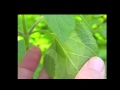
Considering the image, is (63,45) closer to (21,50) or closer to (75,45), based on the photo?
(75,45)

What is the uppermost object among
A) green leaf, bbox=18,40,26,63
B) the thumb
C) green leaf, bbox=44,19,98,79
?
green leaf, bbox=18,40,26,63

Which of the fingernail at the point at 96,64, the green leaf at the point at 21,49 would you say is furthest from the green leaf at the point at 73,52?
the green leaf at the point at 21,49

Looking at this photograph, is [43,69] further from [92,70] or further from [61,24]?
[61,24]

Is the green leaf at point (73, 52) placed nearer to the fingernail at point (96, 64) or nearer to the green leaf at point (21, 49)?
the fingernail at point (96, 64)

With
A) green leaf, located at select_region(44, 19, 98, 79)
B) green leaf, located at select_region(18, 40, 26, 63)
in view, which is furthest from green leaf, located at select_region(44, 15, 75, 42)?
green leaf, located at select_region(18, 40, 26, 63)

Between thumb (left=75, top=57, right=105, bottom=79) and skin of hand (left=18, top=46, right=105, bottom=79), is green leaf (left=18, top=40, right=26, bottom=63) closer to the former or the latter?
skin of hand (left=18, top=46, right=105, bottom=79)
